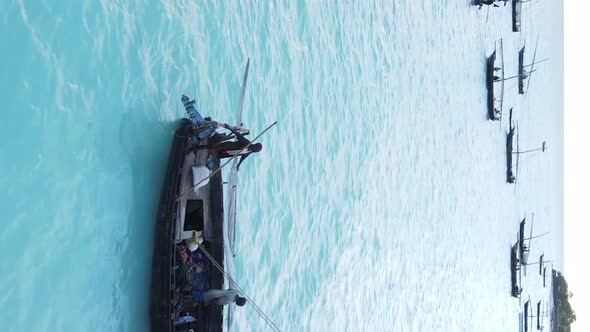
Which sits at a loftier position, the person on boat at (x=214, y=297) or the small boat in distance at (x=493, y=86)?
the small boat in distance at (x=493, y=86)

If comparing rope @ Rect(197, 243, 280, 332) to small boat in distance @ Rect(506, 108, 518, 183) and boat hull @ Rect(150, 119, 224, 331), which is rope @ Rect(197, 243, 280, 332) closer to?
boat hull @ Rect(150, 119, 224, 331)

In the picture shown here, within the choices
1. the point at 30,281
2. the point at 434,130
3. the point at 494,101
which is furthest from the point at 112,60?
the point at 494,101

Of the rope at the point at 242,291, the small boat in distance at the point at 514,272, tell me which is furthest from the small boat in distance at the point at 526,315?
the rope at the point at 242,291

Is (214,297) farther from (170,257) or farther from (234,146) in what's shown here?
(234,146)

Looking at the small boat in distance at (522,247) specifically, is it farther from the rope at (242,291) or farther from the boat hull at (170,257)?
the boat hull at (170,257)


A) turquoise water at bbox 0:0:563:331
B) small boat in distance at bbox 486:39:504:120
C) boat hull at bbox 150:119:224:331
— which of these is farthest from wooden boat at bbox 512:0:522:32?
boat hull at bbox 150:119:224:331

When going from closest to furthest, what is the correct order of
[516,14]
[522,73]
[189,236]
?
1. [189,236]
2. [516,14]
3. [522,73]

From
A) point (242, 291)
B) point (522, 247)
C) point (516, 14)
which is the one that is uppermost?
point (516, 14)

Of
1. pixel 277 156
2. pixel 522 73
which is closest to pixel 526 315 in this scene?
pixel 522 73

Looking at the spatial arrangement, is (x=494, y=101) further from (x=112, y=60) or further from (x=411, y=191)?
(x=112, y=60)
